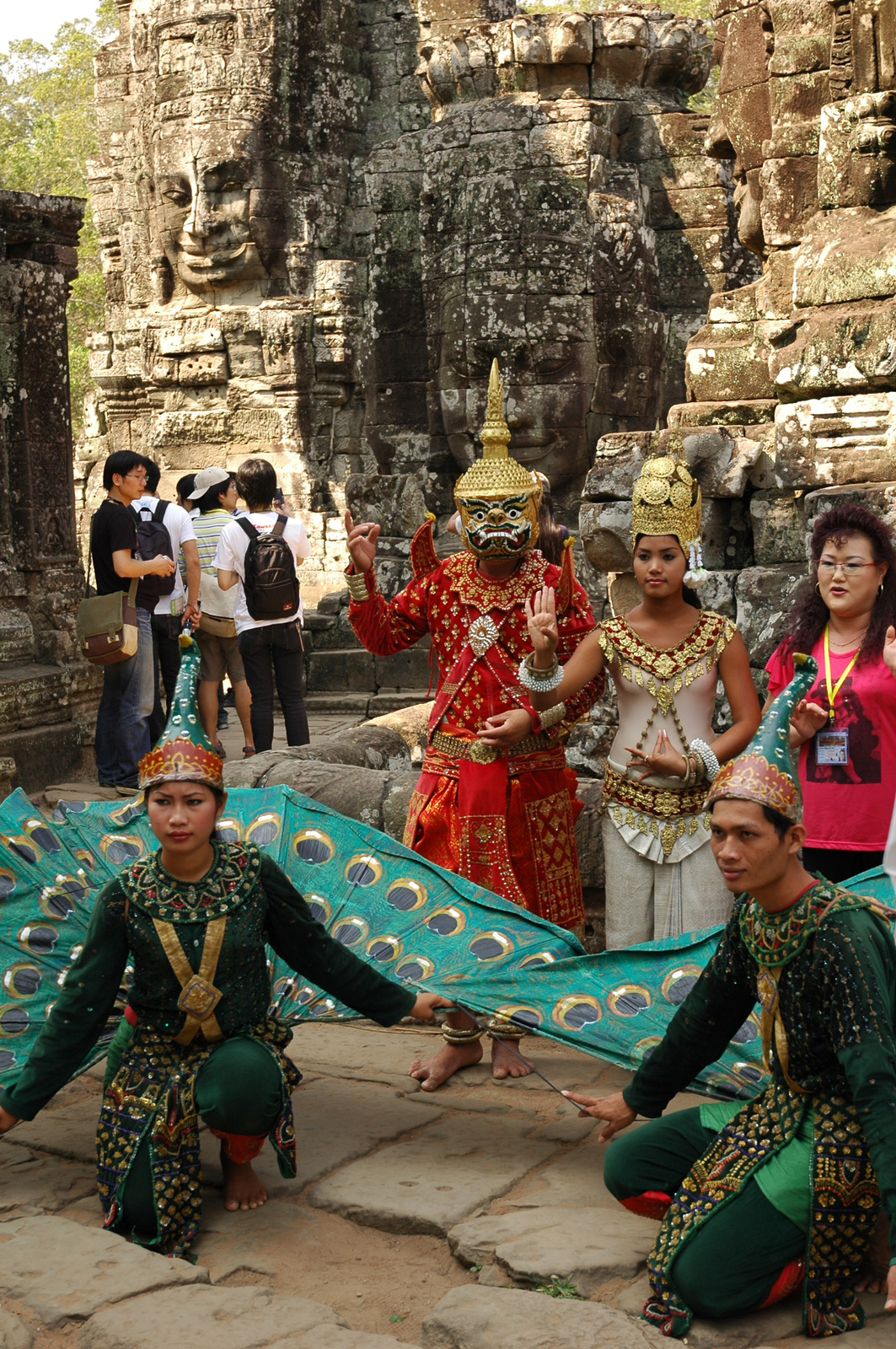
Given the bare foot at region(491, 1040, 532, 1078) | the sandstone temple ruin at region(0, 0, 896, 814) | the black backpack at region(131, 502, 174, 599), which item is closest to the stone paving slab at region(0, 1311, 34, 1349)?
the bare foot at region(491, 1040, 532, 1078)

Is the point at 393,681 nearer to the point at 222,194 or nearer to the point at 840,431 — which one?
the point at 840,431

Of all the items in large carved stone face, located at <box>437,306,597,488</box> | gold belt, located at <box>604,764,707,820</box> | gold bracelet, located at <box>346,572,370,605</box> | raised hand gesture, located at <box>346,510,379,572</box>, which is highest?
large carved stone face, located at <box>437,306,597,488</box>

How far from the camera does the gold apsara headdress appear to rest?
372 cm

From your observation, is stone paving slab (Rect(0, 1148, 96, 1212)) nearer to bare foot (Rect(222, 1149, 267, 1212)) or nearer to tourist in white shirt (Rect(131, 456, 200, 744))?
bare foot (Rect(222, 1149, 267, 1212))

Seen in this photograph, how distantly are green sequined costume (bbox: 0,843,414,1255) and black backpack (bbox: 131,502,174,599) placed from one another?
191 inches

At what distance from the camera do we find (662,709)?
12.2 ft

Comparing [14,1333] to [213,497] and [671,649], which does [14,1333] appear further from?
[213,497]

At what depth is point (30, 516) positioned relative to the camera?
29.9 ft

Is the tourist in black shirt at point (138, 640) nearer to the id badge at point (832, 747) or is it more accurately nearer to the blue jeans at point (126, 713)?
→ the blue jeans at point (126, 713)

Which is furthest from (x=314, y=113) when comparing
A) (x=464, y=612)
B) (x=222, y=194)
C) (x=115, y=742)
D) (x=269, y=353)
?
(x=464, y=612)

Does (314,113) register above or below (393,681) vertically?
above

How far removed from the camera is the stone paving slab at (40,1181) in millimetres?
3252

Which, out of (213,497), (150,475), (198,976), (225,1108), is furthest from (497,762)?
(213,497)

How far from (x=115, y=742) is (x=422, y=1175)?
506 cm
